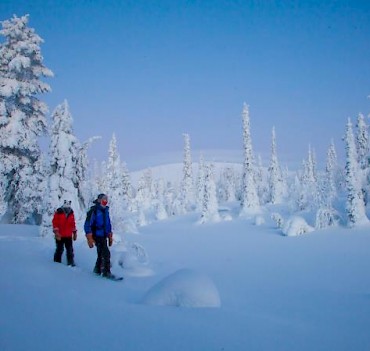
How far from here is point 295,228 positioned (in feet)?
90.3

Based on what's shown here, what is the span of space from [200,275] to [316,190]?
1050 inches

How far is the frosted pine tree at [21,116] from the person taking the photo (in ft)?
64.9

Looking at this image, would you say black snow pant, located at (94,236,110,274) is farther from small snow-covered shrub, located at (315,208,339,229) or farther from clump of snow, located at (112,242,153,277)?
small snow-covered shrub, located at (315,208,339,229)

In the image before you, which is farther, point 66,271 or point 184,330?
point 66,271

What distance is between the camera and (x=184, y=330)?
5.18m

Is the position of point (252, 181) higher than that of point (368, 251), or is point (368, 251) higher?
point (252, 181)

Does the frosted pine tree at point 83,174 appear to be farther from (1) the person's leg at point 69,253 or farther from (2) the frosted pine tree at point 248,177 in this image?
(2) the frosted pine tree at point 248,177

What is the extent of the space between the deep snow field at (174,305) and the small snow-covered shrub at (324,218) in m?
14.0

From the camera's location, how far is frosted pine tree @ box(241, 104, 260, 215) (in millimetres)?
48000

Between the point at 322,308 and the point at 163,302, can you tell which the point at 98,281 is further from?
the point at 322,308

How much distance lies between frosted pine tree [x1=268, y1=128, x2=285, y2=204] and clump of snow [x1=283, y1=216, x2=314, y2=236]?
37476 mm

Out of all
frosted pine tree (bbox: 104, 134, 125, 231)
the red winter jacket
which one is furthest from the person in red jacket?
frosted pine tree (bbox: 104, 134, 125, 231)

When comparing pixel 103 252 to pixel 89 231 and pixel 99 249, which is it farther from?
pixel 89 231

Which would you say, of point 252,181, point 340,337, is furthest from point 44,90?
point 252,181
